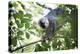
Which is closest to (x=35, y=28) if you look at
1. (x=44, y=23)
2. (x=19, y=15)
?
(x=44, y=23)

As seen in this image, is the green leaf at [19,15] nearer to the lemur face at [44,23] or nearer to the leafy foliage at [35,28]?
the leafy foliage at [35,28]

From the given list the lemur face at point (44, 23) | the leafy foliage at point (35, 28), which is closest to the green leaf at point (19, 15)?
the leafy foliage at point (35, 28)

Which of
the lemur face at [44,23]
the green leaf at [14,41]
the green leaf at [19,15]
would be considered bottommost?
the green leaf at [14,41]

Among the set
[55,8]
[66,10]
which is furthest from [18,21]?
[66,10]

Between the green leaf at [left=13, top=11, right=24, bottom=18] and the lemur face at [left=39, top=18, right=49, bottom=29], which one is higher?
the green leaf at [left=13, top=11, right=24, bottom=18]

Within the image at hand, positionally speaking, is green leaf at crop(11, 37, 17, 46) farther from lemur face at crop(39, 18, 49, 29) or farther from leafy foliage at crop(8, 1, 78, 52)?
lemur face at crop(39, 18, 49, 29)

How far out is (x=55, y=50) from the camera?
226 cm

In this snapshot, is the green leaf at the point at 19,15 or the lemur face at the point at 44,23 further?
the lemur face at the point at 44,23

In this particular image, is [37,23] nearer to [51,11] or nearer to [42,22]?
[42,22]

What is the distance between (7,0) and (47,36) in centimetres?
71

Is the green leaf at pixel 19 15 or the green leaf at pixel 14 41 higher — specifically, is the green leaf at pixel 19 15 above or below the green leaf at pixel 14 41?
above

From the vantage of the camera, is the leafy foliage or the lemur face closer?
the leafy foliage

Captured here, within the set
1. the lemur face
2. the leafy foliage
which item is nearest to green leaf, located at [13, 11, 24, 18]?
the leafy foliage

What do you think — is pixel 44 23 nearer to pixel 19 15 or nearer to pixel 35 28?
pixel 35 28
